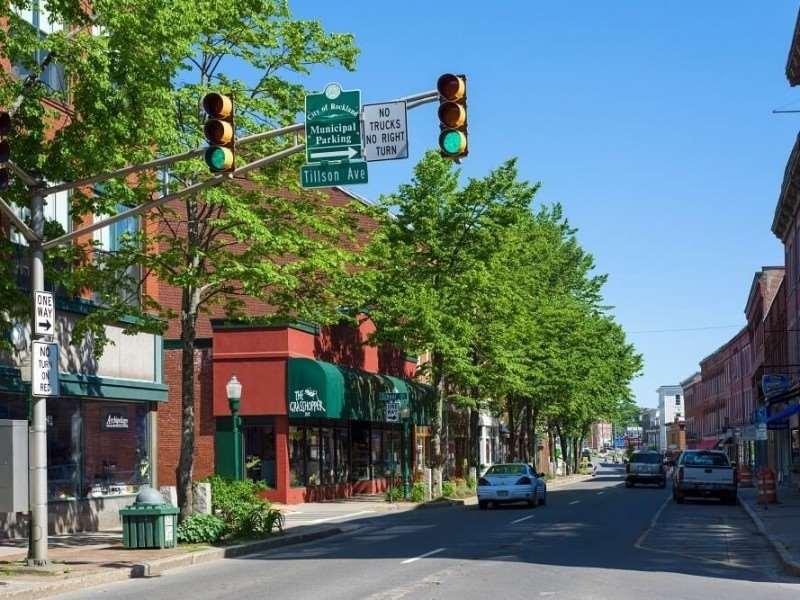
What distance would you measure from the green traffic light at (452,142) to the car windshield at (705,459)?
29.5 meters

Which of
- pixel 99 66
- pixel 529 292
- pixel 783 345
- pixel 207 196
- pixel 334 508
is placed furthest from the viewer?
pixel 783 345

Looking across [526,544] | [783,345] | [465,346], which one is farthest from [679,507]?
[783,345]

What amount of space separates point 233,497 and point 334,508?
13.4 m

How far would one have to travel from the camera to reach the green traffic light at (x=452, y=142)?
44.5ft

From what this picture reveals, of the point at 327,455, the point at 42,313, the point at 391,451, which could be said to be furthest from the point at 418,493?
the point at 42,313

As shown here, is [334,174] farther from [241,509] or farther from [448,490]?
[448,490]

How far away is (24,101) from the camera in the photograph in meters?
18.2

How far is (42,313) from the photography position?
17.8 metres

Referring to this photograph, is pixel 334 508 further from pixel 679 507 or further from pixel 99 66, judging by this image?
pixel 99 66

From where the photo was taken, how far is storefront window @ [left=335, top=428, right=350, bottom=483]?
4512 centimetres

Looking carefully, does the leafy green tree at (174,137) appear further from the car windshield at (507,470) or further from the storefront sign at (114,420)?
the car windshield at (507,470)

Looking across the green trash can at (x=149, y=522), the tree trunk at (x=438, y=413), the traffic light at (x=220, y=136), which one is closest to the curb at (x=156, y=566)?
the green trash can at (x=149, y=522)

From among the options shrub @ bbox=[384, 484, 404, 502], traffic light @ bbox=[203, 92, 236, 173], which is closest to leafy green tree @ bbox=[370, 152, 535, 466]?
shrub @ bbox=[384, 484, 404, 502]

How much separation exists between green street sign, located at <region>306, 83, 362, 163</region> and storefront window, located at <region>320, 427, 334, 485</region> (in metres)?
28.4
